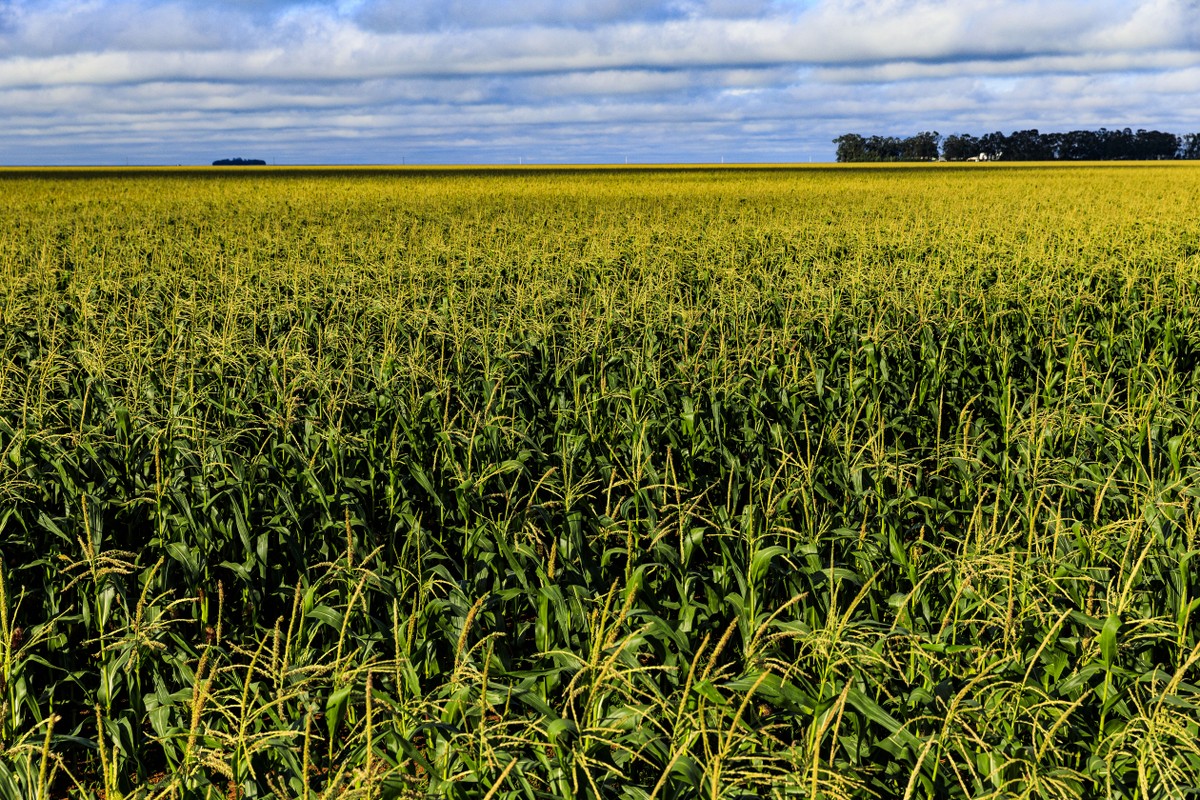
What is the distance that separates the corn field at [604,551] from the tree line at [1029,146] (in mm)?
141356

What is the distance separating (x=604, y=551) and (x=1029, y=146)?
16069 centimetres

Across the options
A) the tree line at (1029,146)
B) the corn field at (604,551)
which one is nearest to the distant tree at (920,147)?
the tree line at (1029,146)

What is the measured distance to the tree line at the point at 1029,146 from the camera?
142 meters

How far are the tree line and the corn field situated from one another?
14136 centimetres

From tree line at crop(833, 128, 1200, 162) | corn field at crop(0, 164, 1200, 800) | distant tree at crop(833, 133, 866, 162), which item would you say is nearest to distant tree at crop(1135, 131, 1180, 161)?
tree line at crop(833, 128, 1200, 162)

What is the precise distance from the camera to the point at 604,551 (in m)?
4.59

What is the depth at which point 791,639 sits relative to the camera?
14.8 ft

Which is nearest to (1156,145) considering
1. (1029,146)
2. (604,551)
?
(1029,146)

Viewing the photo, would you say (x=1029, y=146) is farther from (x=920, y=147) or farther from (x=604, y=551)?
(x=604, y=551)

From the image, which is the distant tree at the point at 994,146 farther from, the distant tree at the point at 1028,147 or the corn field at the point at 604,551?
the corn field at the point at 604,551

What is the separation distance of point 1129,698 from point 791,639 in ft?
4.96

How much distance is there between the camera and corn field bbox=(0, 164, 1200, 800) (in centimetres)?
295

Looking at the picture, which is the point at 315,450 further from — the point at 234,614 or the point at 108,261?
the point at 108,261

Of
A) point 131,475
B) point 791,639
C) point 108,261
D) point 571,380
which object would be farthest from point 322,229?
point 791,639
